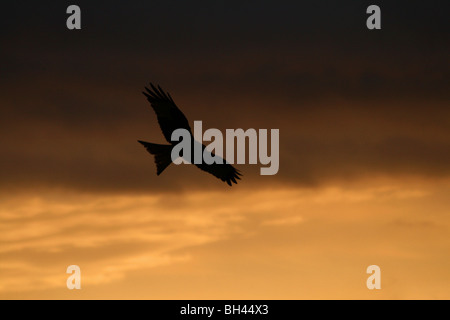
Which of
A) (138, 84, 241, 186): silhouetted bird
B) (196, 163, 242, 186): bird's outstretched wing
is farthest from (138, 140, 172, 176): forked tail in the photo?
(196, 163, 242, 186): bird's outstretched wing

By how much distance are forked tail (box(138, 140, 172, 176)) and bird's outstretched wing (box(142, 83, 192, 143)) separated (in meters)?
0.36

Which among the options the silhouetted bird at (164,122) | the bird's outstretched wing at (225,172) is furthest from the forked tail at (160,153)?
the bird's outstretched wing at (225,172)

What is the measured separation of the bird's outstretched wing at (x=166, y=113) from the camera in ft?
64.5

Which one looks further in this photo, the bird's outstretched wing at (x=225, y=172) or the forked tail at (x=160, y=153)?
the bird's outstretched wing at (x=225, y=172)

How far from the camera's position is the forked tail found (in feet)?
62.6

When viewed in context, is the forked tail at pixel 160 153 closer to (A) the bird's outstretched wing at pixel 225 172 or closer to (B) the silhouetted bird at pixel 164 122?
(B) the silhouetted bird at pixel 164 122

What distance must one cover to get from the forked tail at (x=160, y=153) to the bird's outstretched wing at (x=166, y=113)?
1.17 ft

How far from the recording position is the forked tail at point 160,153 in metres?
19.1
